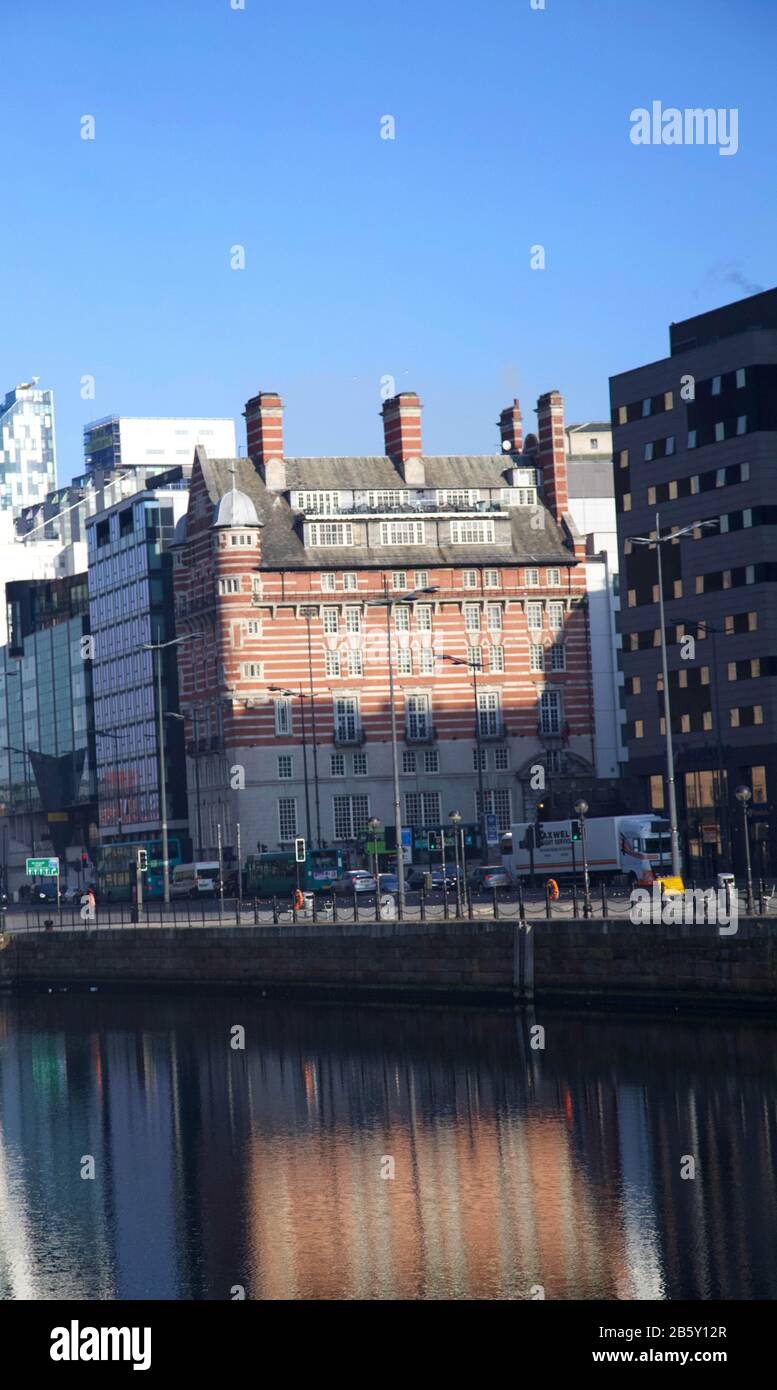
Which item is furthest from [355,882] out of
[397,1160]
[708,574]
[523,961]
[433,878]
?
[397,1160]

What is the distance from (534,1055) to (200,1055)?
1326cm

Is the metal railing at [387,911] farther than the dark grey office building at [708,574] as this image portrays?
No

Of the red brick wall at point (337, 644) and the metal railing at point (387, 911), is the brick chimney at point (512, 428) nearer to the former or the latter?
the red brick wall at point (337, 644)

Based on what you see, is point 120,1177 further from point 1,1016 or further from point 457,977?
point 1,1016

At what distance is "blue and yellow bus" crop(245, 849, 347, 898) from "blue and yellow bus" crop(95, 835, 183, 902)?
11.4 m

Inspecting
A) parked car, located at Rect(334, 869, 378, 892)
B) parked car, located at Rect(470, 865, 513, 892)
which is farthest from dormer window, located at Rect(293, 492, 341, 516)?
parked car, located at Rect(470, 865, 513, 892)

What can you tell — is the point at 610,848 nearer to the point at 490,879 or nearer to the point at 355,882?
the point at 490,879

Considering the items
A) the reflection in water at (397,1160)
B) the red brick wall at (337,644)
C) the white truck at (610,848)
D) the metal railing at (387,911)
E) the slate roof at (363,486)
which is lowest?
the reflection in water at (397,1160)

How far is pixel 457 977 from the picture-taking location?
72.0 meters

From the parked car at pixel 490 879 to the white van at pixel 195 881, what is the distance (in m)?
20.1

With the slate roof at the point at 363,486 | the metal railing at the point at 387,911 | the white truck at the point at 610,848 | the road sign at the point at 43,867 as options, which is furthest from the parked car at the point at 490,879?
the slate roof at the point at 363,486

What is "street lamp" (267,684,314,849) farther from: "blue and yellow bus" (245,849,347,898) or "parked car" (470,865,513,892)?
"parked car" (470,865,513,892)

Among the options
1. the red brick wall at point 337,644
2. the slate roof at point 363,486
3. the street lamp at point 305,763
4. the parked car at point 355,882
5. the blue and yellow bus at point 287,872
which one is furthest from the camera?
the slate roof at point 363,486

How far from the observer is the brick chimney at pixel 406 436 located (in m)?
148
